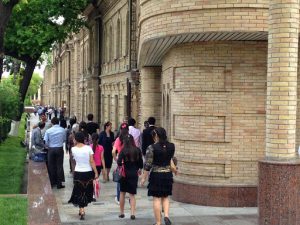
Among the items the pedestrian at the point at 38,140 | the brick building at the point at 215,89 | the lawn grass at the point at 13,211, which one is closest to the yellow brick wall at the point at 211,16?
the brick building at the point at 215,89

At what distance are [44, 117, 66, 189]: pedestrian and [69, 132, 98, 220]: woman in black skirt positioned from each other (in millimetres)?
3307

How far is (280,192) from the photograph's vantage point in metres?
7.70

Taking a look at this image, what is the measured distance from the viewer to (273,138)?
7941 mm

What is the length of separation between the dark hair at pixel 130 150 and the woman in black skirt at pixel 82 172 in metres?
0.63

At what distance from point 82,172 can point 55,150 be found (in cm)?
356

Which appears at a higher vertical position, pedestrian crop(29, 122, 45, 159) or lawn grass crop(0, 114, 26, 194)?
pedestrian crop(29, 122, 45, 159)

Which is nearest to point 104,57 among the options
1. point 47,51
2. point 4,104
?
point 47,51

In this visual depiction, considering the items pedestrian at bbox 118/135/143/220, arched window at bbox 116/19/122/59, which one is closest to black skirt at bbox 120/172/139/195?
pedestrian at bbox 118/135/143/220

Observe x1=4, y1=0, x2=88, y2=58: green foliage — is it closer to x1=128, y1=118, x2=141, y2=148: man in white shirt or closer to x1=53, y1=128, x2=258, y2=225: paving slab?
x1=128, y1=118, x2=141, y2=148: man in white shirt

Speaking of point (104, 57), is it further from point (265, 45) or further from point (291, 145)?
point (291, 145)

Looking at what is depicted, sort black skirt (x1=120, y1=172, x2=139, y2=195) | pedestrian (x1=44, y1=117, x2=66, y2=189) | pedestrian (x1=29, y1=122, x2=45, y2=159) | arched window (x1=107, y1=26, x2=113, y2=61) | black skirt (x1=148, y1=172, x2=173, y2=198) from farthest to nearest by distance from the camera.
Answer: arched window (x1=107, y1=26, x2=113, y2=61) → pedestrian (x1=29, y1=122, x2=45, y2=159) → pedestrian (x1=44, y1=117, x2=66, y2=189) → black skirt (x1=120, y1=172, x2=139, y2=195) → black skirt (x1=148, y1=172, x2=173, y2=198)

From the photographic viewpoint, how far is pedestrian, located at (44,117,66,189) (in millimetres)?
12547

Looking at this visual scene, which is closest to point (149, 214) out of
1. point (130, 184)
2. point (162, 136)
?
point (130, 184)

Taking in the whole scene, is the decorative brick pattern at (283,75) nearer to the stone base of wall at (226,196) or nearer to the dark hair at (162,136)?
the dark hair at (162,136)
